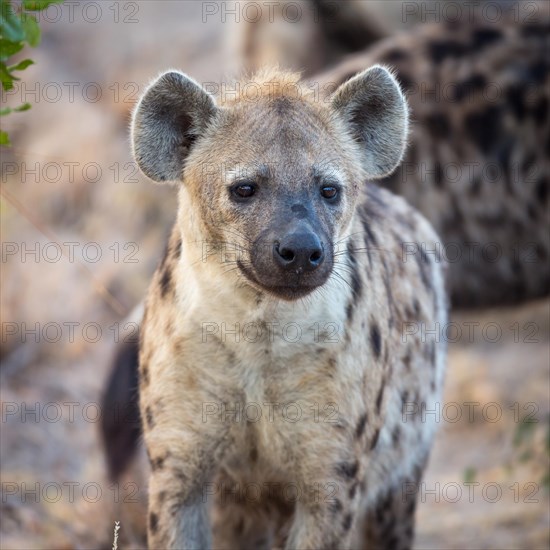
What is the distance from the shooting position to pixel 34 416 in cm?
571

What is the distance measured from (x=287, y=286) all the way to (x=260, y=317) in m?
0.27

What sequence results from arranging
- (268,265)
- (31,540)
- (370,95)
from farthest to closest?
(31,540), (370,95), (268,265)

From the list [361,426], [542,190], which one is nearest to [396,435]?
[361,426]

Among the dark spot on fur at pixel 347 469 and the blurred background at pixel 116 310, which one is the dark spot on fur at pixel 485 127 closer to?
the blurred background at pixel 116 310

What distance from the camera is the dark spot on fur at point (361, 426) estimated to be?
330 centimetres

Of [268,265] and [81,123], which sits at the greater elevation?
[268,265]

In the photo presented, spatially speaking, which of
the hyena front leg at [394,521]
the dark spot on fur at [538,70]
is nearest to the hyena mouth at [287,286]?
the hyena front leg at [394,521]

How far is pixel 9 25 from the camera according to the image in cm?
293

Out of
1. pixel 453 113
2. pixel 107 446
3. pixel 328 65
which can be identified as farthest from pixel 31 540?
pixel 328 65

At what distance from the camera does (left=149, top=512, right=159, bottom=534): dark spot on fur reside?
3.28 m

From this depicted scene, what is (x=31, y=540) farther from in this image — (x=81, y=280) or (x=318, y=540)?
(x=81, y=280)

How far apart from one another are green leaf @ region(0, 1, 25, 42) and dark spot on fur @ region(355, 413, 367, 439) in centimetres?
132

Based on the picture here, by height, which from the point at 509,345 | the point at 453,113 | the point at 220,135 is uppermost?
the point at 220,135

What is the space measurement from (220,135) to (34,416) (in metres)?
2.83
